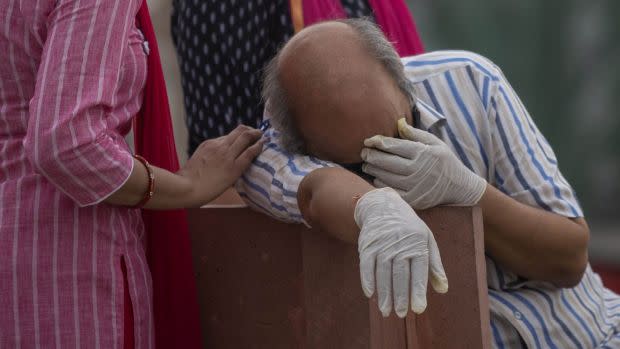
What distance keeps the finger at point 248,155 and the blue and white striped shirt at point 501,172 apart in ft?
0.04

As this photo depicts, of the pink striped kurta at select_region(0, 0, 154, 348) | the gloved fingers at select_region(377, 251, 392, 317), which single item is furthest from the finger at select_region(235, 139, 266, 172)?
the gloved fingers at select_region(377, 251, 392, 317)

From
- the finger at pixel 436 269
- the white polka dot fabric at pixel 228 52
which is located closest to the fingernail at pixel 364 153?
the finger at pixel 436 269

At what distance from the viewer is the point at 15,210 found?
1.66 metres

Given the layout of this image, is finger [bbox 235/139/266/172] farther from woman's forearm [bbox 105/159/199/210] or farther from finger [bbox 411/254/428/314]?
finger [bbox 411/254/428/314]

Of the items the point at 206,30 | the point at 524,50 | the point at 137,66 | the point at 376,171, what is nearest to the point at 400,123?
the point at 376,171

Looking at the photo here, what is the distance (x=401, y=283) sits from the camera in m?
1.36

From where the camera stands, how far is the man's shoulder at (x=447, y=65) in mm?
1942

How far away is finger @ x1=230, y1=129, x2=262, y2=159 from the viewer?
1.86 meters

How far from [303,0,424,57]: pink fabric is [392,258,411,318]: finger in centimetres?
105

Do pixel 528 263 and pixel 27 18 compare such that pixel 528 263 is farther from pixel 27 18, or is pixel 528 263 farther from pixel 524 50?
pixel 524 50

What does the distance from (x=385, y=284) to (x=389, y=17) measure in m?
1.19

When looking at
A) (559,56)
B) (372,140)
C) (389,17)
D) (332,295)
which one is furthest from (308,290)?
(559,56)

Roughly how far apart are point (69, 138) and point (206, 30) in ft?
2.92

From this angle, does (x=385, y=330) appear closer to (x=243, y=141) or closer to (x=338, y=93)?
(x=338, y=93)
